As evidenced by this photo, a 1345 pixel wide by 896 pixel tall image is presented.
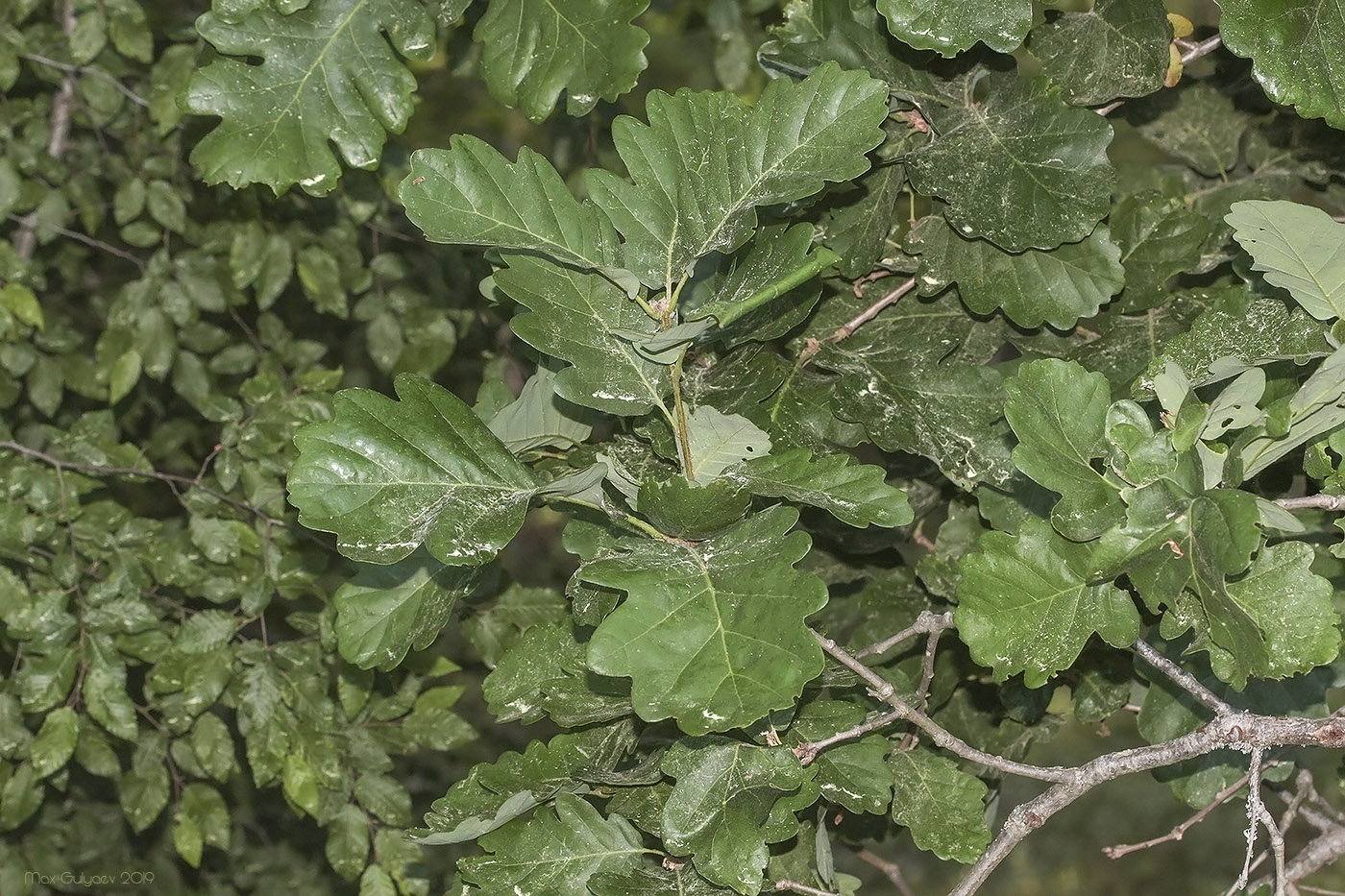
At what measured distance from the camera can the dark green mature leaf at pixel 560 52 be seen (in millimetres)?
1004

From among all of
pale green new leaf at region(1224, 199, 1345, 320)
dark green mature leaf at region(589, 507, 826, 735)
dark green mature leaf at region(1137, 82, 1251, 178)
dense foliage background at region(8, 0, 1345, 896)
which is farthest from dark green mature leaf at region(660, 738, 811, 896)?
dark green mature leaf at region(1137, 82, 1251, 178)

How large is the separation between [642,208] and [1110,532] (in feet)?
1.26

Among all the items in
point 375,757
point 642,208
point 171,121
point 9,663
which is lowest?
point 9,663

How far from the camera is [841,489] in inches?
31.4

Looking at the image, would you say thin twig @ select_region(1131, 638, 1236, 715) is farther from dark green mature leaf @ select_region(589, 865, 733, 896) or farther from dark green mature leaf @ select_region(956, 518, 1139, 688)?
dark green mature leaf @ select_region(589, 865, 733, 896)

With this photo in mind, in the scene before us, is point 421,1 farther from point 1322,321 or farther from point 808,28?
point 1322,321

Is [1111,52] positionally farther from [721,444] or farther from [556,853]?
[556,853]

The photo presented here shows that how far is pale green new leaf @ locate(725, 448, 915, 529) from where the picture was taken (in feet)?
2.60

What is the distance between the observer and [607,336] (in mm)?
864

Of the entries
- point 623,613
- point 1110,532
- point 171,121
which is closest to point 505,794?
point 623,613

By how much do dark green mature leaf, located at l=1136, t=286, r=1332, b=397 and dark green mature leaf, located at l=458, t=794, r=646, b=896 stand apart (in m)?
0.52

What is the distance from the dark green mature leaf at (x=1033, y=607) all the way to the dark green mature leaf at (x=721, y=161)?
11.2 inches

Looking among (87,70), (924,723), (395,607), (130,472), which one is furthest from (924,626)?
(87,70)

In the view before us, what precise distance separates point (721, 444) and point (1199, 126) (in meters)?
0.64
